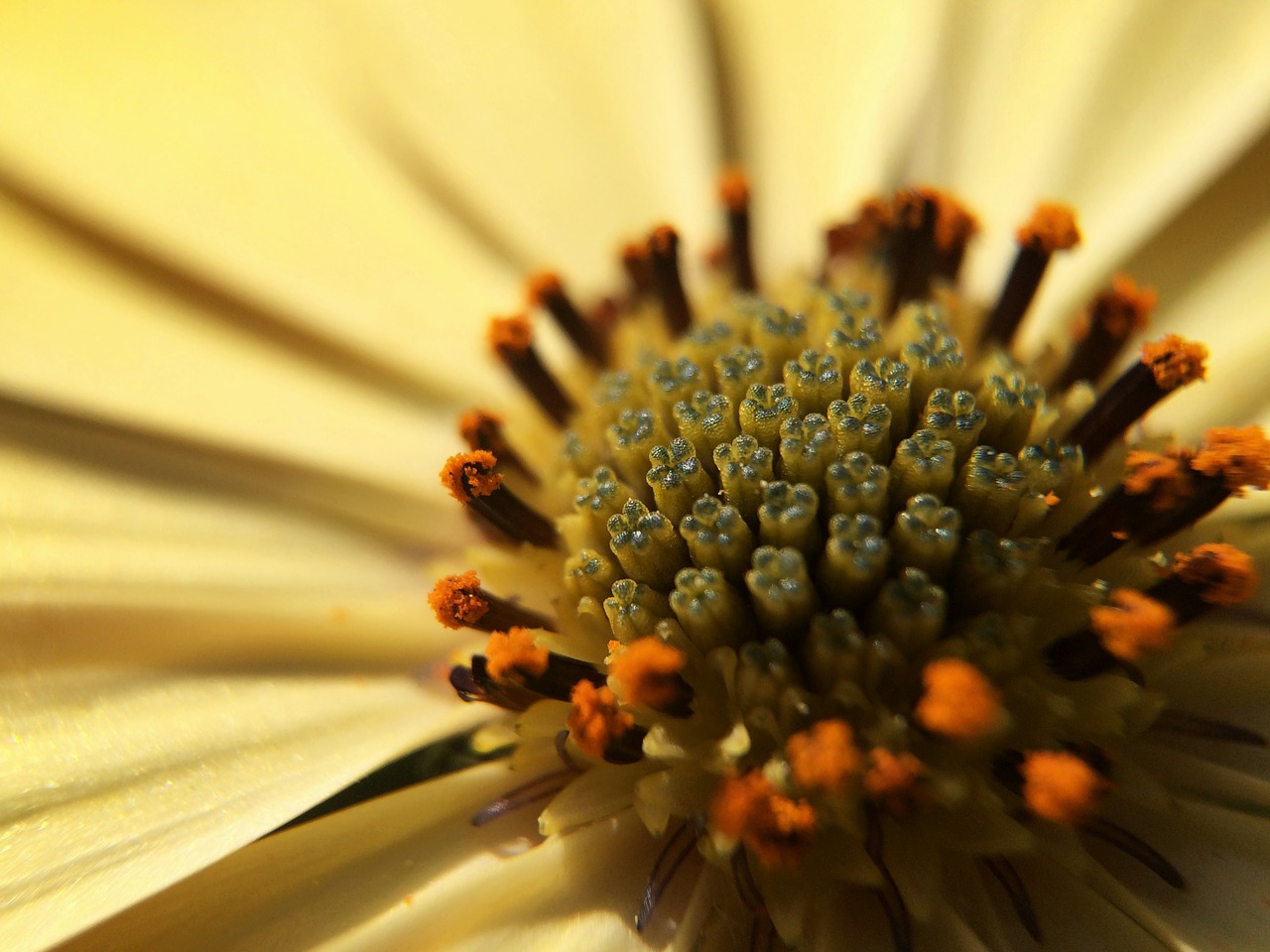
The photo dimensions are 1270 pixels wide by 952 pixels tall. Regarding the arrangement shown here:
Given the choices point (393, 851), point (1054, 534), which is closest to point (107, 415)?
point (393, 851)

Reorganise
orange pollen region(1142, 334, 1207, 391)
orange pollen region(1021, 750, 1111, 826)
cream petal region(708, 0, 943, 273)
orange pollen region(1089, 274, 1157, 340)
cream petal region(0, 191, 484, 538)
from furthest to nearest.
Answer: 1. cream petal region(708, 0, 943, 273)
2. cream petal region(0, 191, 484, 538)
3. orange pollen region(1089, 274, 1157, 340)
4. orange pollen region(1142, 334, 1207, 391)
5. orange pollen region(1021, 750, 1111, 826)

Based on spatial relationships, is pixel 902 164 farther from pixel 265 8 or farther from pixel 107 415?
pixel 107 415

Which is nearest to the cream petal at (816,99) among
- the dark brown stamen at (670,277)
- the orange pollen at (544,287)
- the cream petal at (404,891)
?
the dark brown stamen at (670,277)

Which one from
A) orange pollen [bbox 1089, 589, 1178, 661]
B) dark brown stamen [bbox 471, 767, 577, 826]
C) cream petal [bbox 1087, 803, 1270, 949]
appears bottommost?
cream petal [bbox 1087, 803, 1270, 949]

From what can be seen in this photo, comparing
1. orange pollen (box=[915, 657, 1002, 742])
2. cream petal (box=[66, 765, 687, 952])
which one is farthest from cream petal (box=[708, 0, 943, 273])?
cream petal (box=[66, 765, 687, 952])

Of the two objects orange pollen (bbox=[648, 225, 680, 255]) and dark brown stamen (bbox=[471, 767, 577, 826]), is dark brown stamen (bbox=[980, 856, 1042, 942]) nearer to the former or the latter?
dark brown stamen (bbox=[471, 767, 577, 826])

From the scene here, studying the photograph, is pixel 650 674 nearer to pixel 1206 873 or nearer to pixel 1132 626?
pixel 1132 626
